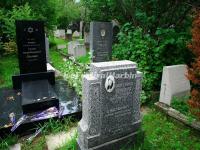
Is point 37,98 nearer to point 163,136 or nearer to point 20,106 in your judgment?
point 20,106

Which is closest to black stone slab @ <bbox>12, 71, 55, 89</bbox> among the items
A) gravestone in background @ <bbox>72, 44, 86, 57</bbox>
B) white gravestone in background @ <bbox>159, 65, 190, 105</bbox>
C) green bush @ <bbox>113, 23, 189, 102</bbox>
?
green bush @ <bbox>113, 23, 189, 102</bbox>

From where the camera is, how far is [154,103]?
18.1 feet

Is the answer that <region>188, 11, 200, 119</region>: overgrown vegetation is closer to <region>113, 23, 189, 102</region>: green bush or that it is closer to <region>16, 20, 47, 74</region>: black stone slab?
<region>113, 23, 189, 102</region>: green bush

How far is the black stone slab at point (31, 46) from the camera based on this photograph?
6.30 metres

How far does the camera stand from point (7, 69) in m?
10.2

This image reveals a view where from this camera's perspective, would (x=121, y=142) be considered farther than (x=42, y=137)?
No

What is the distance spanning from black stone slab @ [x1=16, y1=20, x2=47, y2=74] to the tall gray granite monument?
3.72 meters

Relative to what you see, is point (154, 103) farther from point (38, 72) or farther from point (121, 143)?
point (38, 72)

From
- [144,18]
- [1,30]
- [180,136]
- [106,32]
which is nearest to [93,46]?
[106,32]

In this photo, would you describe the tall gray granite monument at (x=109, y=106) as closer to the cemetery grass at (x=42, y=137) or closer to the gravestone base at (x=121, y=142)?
the gravestone base at (x=121, y=142)

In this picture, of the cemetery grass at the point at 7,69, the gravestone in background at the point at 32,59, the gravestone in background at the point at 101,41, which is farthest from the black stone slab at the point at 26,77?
the gravestone in background at the point at 101,41

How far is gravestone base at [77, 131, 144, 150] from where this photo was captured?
140 inches

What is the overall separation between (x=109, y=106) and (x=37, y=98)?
237 centimetres

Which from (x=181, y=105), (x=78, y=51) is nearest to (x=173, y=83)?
(x=181, y=105)
